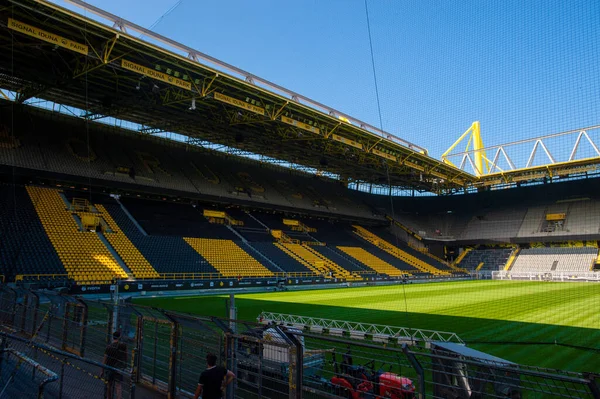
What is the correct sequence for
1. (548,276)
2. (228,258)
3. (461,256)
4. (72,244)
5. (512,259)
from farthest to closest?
A: 1. (461,256)
2. (512,259)
3. (548,276)
4. (228,258)
5. (72,244)

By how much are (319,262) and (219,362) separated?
3299 cm

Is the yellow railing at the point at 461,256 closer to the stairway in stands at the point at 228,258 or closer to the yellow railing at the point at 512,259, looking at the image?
the yellow railing at the point at 512,259

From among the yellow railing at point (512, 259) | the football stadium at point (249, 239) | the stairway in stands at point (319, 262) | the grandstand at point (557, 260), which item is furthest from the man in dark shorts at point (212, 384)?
the yellow railing at point (512, 259)

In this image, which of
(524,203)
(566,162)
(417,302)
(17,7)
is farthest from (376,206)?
(17,7)

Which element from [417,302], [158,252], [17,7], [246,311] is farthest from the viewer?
[158,252]

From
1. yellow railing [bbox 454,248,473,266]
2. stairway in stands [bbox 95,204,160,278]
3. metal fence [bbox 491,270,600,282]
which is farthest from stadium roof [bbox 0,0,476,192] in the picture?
yellow railing [bbox 454,248,473,266]

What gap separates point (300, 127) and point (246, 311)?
1561 cm

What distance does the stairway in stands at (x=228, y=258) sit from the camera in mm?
30594

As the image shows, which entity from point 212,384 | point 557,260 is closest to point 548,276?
point 557,260

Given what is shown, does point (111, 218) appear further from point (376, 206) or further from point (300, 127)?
point (376, 206)

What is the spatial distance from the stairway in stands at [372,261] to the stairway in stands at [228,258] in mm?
13263

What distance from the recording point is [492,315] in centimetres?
1808

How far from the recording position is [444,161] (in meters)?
42.9

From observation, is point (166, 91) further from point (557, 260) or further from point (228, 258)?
point (557, 260)
